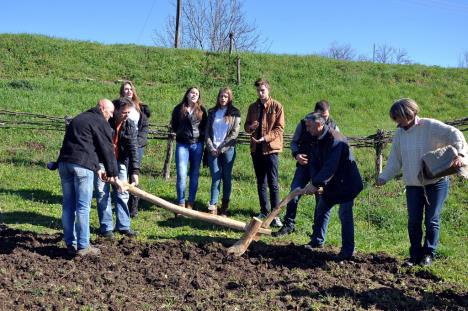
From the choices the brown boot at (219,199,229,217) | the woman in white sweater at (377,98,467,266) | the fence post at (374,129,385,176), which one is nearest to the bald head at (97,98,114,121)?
the brown boot at (219,199,229,217)

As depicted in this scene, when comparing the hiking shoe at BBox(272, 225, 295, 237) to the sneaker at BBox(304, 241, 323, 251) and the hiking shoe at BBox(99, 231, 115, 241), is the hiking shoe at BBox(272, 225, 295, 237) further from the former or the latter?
the hiking shoe at BBox(99, 231, 115, 241)

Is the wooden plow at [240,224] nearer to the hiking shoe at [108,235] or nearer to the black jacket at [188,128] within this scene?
the hiking shoe at [108,235]

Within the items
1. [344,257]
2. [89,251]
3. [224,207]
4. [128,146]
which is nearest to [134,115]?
[128,146]

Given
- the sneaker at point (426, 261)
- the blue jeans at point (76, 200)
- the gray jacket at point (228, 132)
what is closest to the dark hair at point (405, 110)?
the sneaker at point (426, 261)

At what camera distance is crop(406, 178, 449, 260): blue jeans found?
5758 millimetres

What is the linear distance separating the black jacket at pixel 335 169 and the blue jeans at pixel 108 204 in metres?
2.38

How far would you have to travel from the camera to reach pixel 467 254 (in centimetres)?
675

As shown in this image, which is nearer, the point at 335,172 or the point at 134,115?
the point at 335,172

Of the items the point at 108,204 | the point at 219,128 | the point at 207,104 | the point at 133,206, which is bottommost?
the point at 133,206

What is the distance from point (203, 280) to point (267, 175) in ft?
8.36

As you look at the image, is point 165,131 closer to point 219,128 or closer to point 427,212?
point 219,128

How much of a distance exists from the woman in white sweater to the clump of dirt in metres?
0.40

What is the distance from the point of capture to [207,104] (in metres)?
15.3

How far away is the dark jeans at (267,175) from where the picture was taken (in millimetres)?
7469
